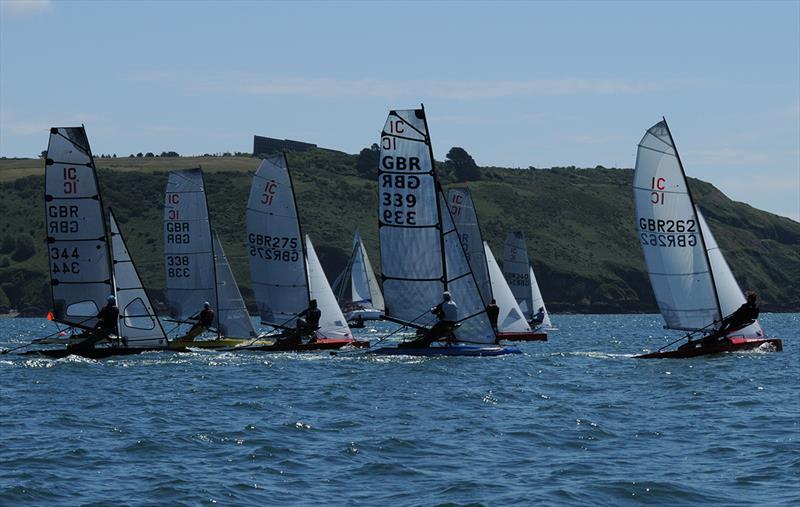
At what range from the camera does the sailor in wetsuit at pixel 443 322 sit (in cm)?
3606

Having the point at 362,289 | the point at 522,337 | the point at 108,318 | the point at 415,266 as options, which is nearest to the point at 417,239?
the point at 415,266

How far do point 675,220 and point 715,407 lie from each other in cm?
1295

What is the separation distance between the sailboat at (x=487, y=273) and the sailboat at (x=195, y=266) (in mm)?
10419

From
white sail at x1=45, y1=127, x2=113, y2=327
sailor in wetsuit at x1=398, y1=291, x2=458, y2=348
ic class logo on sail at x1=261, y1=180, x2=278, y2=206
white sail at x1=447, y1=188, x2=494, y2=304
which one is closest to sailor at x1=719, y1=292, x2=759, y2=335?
sailor in wetsuit at x1=398, y1=291, x2=458, y2=348

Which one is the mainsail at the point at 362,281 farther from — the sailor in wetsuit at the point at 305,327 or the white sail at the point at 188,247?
the sailor in wetsuit at the point at 305,327

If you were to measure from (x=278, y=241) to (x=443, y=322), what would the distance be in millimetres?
8538

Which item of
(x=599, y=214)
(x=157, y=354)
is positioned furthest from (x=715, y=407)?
(x=599, y=214)

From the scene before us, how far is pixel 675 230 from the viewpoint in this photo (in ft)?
127

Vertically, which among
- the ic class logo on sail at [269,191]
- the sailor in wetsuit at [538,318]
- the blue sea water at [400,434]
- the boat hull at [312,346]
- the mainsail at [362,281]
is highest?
the ic class logo on sail at [269,191]

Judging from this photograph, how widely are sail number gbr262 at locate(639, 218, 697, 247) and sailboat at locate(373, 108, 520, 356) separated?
521 centimetres

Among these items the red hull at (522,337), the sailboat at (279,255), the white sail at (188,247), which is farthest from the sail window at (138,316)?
the red hull at (522,337)

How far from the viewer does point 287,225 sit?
42875mm

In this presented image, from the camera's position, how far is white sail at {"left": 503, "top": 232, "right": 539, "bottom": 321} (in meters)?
66.2

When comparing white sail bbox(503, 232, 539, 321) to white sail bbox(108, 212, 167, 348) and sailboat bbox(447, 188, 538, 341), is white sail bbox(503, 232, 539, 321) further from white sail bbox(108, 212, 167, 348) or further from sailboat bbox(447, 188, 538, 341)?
white sail bbox(108, 212, 167, 348)
